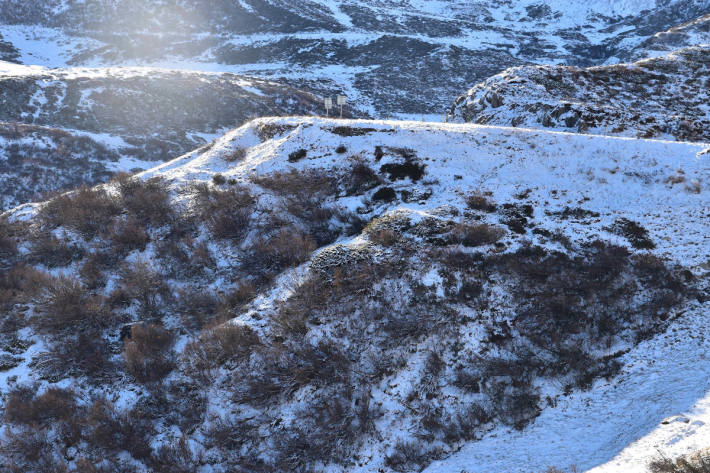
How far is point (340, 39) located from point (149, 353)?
108728 mm

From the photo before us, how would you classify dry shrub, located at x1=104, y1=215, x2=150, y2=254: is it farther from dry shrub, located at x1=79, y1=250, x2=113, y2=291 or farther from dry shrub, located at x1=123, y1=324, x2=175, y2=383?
dry shrub, located at x1=123, y1=324, x2=175, y2=383

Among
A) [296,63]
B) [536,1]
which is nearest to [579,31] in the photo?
[536,1]

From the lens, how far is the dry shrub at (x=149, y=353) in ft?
41.1

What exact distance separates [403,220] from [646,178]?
39.0 ft

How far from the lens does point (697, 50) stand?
38469mm

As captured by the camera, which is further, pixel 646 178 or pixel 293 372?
pixel 646 178

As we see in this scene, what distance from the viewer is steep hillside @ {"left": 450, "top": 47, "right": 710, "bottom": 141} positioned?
87.4 ft

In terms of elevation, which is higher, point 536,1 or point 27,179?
point 536,1

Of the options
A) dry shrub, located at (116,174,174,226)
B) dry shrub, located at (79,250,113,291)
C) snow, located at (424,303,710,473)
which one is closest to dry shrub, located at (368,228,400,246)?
snow, located at (424,303,710,473)

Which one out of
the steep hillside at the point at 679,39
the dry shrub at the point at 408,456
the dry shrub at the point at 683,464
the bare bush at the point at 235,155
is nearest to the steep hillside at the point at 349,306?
the dry shrub at the point at 408,456

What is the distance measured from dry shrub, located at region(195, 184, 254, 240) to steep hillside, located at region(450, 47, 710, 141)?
21.7 metres

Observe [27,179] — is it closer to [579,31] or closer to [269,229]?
[269,229]

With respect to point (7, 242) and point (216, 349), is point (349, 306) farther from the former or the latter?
point (7, 242)

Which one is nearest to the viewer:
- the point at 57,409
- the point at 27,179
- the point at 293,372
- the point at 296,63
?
the point at 57,409
